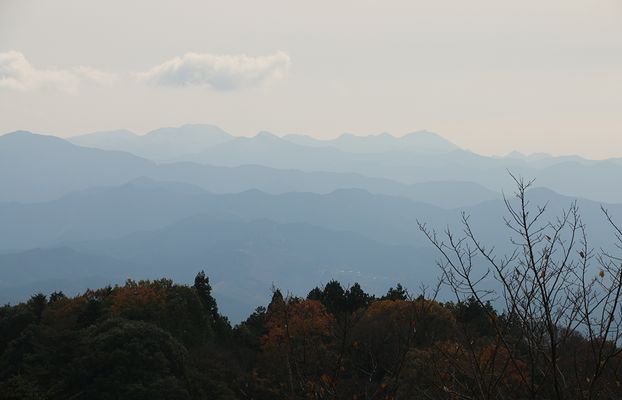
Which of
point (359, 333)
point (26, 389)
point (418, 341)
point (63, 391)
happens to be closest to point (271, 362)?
point (359, 333)

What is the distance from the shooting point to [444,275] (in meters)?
5.61

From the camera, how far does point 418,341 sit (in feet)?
106

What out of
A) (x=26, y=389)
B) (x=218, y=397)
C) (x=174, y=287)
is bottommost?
(x=218, y=397)

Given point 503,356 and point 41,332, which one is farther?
point 41,332

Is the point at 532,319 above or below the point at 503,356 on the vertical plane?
above

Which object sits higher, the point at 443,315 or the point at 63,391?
the point at 443,315

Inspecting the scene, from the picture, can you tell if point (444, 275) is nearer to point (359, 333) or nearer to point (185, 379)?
point (185, 379)

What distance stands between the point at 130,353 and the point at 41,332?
702cm

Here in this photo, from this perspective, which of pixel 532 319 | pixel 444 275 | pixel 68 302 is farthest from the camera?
pixel 68 302

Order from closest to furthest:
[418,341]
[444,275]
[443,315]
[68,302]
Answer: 1. [444,275]
2. [418,341]
3. [443,315]
4. [68,302]

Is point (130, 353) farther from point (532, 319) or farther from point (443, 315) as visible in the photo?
point (532, 319)

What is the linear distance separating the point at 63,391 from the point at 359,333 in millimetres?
15934

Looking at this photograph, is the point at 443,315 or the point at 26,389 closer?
the point at 26,389

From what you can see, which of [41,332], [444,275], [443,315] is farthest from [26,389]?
[443,315]
